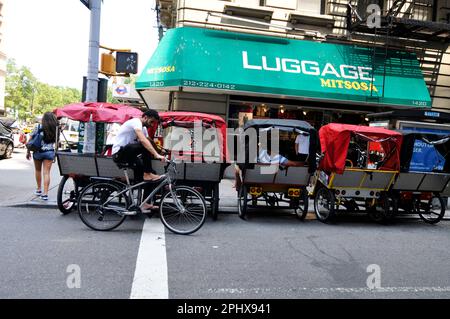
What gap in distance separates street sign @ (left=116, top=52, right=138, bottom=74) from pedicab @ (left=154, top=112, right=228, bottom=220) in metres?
1.90

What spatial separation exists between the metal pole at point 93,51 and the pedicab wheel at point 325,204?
556 cm

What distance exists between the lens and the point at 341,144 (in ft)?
26.3

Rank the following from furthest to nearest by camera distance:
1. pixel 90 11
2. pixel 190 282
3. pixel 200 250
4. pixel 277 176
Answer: pixel 90 11 < pixel 277 176 < pixel 200 250 < pixel 190 282

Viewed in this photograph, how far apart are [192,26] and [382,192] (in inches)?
307

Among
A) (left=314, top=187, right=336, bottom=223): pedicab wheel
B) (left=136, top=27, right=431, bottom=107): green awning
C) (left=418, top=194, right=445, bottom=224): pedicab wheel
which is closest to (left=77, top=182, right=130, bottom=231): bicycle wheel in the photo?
(left=314, top=187, right=336, bottom=223): pedicab wheel

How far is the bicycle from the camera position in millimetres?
6609

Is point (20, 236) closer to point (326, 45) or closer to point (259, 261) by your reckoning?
point (259, 261)

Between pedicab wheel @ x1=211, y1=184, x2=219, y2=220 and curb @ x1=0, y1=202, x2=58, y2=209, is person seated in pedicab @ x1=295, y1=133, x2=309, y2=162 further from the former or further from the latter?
curb @ x1=0, y1=202, x2=58, y2=209

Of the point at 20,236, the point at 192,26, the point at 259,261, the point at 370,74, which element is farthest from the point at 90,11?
the point at 370,74

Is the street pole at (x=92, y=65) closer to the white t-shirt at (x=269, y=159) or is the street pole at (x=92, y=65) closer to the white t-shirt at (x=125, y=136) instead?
the white t-shirt at (x=125, y=136)

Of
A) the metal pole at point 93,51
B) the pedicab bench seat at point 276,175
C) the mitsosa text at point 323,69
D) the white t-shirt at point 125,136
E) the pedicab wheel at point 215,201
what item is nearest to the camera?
the white t-shirt at point 125,136

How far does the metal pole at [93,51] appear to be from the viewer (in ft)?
30.1

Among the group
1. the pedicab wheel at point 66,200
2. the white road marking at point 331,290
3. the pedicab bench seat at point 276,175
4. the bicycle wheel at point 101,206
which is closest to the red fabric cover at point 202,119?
the pedicab bench seat at point 276,175

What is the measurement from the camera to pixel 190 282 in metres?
4.50
